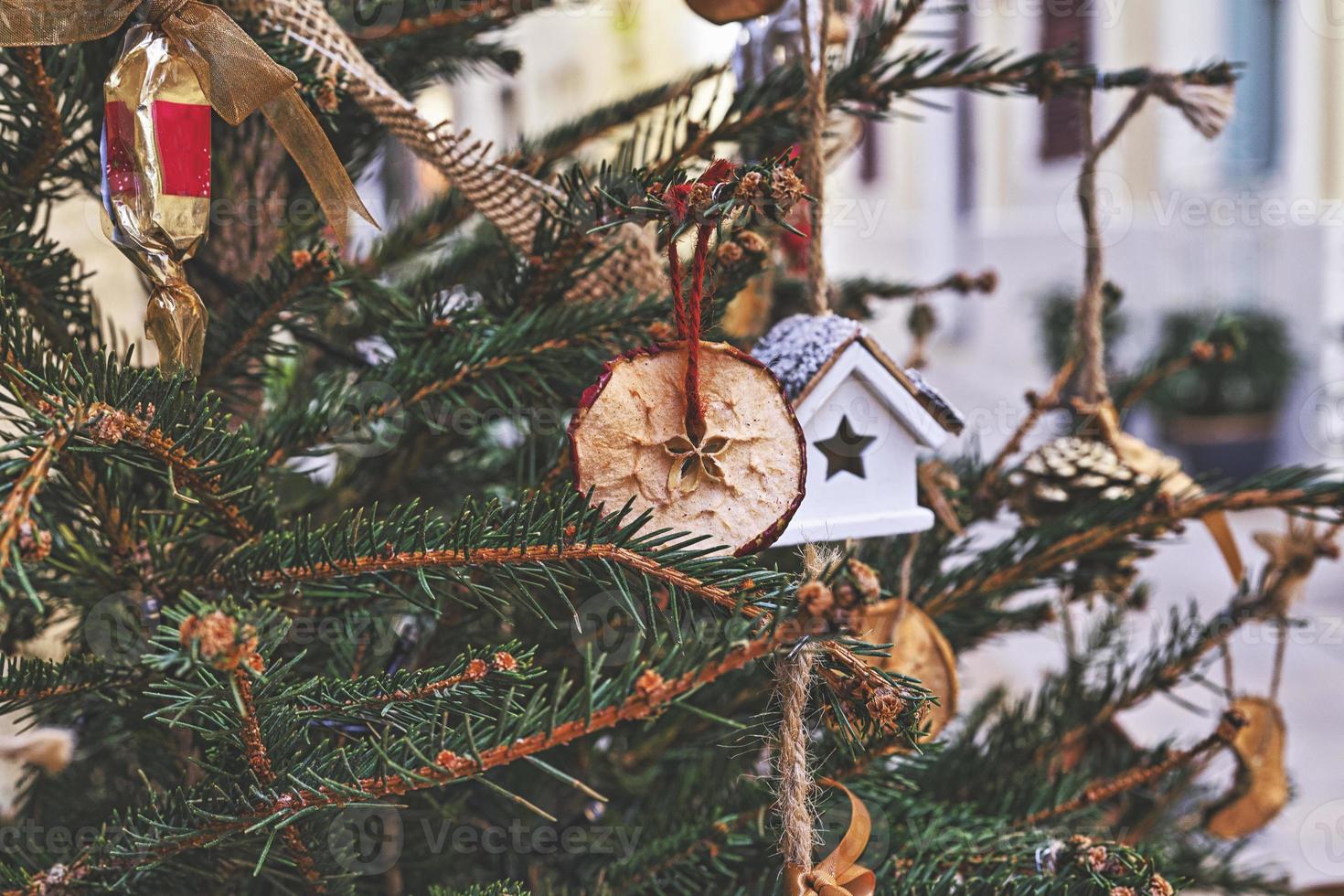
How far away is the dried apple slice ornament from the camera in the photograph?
14.3 inches

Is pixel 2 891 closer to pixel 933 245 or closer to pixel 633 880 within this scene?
pixel 633 880

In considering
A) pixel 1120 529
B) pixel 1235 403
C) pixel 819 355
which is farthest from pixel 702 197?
pixel 1235 403

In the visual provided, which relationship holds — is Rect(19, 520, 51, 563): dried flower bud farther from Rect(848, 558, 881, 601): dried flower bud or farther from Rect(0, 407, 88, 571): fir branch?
Rect(848, 558, 881, 601): dried flower bud

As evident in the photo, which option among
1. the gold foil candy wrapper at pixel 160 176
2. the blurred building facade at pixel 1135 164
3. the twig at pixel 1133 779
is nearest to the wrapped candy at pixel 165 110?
the gold foil candy wrapper at pixel 160 176

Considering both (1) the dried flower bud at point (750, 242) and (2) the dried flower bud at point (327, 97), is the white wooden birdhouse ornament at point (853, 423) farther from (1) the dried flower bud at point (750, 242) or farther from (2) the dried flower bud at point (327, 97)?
(2) the dried flower bud at point (327, 97)

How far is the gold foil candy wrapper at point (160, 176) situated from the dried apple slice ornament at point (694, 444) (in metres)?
0.15

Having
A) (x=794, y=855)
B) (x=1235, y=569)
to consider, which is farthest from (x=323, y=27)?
(x=1235, y=569)

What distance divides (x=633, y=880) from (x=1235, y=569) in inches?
15.2

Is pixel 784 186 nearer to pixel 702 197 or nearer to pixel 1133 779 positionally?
pixel 702 197

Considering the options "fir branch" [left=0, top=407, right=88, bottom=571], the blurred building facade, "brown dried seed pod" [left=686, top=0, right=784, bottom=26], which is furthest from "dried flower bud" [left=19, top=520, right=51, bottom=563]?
the blurred building facade

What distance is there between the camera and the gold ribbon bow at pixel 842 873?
36 cm

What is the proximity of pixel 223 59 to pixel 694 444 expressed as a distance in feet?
0.70

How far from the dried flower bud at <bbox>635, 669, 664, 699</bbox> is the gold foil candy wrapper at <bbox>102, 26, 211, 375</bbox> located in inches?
7.7

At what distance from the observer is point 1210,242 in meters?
4.28
